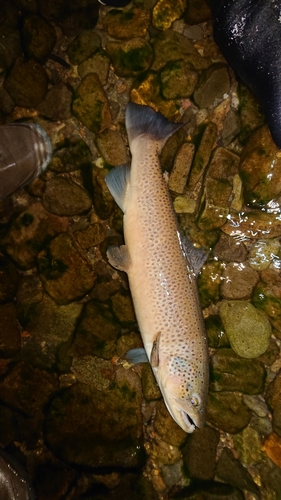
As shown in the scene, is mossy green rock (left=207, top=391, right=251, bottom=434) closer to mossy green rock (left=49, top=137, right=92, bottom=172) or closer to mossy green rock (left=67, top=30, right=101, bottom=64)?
mossy green rock (left=49, top=137, right=92, bottom=172)

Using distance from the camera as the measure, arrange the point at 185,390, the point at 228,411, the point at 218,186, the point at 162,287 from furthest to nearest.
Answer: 1. the point at 228,411
2. the point at 218,186
3. the point at 162,287
4. the point at 185,390

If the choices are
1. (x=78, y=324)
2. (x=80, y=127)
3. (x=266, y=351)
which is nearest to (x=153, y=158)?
(x=80, y=127)

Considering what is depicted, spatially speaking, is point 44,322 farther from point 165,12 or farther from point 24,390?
point 165,12

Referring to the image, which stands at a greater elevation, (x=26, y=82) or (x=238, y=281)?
(x=26, y=82)

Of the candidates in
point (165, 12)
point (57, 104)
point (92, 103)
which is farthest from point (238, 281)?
point (165, 12)

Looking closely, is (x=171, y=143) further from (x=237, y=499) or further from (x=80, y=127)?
(x=237, y=499)

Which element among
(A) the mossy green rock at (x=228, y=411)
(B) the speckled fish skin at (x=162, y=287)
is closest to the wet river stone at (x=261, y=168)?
(B) the speckled fish skin at (x=162, y=287)
